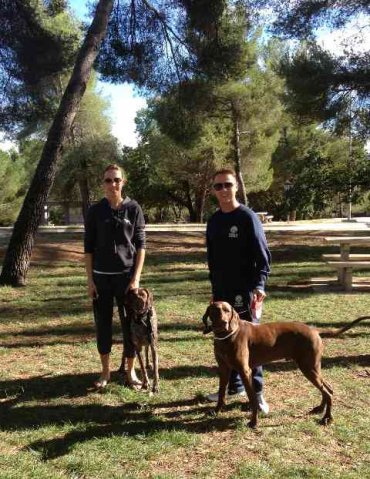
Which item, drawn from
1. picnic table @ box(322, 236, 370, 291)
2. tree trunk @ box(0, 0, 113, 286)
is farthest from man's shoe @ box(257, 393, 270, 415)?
tree trunk @ box(0, 0, 113, 286)

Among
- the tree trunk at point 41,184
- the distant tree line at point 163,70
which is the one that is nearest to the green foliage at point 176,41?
the distant tree line at point 163,70

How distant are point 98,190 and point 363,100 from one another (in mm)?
17611

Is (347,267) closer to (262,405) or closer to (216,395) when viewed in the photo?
(216,395)

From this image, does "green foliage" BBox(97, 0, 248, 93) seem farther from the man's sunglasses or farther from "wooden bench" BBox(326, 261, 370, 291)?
the man's sunglasses

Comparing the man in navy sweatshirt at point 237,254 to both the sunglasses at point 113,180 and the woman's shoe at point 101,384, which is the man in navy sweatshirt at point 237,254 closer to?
the sunglasses at point 113,180

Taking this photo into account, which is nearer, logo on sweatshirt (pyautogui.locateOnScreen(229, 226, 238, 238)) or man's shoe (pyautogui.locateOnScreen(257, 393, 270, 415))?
logo on sweatshirt (pyautogui.locateOnScreen(229, 226, 238, 238))

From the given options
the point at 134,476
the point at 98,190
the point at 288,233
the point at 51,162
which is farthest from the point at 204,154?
the point at 134,476

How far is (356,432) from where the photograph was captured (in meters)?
3.90

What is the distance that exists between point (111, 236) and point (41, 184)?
19.6ft

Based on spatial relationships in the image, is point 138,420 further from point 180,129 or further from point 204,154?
point 204,154

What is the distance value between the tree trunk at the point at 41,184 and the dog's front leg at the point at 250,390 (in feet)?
23.7

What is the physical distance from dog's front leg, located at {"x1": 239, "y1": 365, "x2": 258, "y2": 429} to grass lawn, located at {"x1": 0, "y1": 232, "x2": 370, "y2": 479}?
0.08m

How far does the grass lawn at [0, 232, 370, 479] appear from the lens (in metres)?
3.43

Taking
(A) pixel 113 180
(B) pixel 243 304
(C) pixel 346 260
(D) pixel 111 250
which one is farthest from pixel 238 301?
(C) pixel 346 260
